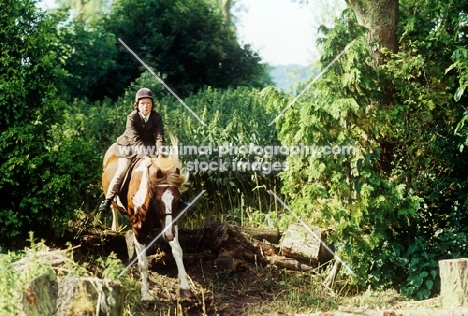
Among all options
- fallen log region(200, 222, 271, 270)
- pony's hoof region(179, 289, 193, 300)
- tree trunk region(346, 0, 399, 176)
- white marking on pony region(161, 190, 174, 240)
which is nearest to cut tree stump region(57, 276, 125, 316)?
white marking on pony region(161, 190, 174, 240)

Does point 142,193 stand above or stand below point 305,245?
above

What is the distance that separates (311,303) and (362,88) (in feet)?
9.84

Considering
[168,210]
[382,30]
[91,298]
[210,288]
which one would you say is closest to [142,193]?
[168,210]

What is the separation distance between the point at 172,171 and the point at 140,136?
42.1 inches

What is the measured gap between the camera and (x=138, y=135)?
9.11 meters

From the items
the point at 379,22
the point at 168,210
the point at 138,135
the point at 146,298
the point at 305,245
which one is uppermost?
the point at 379,22

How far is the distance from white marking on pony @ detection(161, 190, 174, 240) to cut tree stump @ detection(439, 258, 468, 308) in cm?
318

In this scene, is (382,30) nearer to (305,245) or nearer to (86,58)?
(305,245)

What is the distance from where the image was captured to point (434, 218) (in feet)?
33.3

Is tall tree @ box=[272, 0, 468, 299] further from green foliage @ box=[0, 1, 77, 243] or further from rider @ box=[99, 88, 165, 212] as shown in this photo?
green foliage @ box=[0, 1, 77, 243]

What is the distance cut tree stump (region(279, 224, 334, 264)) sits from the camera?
33.2 feet

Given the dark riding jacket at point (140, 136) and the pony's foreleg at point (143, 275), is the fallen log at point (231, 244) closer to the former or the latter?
the pony's foreleg at point (143, 275)

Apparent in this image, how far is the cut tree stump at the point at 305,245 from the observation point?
1013 centimetres

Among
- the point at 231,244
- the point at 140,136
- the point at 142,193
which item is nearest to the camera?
the point at 142,193
